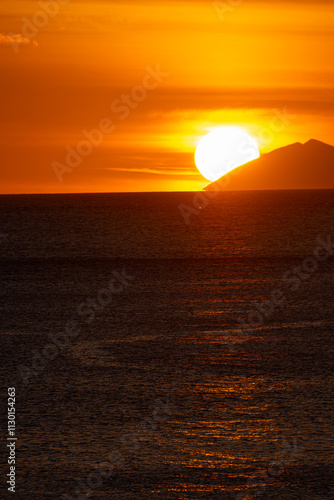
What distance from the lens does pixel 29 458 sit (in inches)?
296

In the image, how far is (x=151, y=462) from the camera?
7473 mm

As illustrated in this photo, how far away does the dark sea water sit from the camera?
7.14 meters

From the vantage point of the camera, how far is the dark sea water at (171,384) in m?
7.14

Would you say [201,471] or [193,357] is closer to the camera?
[201,471]

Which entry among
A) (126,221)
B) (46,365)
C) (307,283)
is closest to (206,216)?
(126,221)

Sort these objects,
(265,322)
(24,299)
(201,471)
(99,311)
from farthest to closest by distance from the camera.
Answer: (24,299)
(99,311)
(265,322)
(201,471)

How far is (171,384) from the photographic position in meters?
10.1

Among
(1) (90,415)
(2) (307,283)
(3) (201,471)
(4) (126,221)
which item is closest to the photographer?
(3) (201,471)

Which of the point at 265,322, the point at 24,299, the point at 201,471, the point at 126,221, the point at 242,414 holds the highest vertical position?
the point at 126,221

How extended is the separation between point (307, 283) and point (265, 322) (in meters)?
6.27

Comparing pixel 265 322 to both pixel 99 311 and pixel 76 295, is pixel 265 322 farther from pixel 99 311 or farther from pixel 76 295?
pixel 76 295

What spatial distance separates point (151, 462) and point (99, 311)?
8.88 metres

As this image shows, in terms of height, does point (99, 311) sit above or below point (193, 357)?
above

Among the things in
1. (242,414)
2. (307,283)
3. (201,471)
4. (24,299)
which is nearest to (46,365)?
(242,414)
